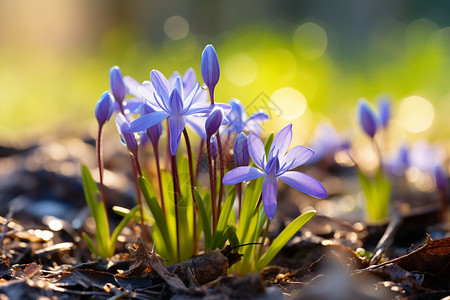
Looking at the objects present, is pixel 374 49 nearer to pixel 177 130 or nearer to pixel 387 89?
pixel 387 89

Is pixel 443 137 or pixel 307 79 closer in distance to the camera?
pixel 443 137

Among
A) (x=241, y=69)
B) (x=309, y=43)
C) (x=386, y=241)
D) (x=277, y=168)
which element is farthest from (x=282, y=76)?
(x=277, y=168)

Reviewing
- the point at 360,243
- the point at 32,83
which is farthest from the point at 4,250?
the point at 32,83

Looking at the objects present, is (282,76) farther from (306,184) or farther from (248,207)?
(306,184)

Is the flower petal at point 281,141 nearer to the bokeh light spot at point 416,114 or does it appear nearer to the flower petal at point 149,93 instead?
the flower petal at point 149,93

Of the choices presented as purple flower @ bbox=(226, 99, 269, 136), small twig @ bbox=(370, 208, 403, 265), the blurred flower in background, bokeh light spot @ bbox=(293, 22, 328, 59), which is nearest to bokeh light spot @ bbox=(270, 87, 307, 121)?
the blurred flower in background

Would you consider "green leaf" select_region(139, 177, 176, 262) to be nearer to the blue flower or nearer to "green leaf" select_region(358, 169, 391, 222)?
the blue flower
